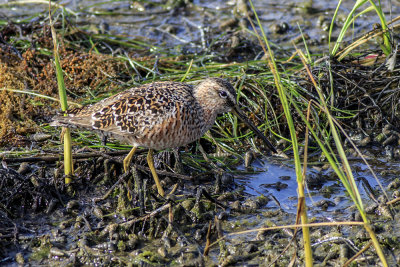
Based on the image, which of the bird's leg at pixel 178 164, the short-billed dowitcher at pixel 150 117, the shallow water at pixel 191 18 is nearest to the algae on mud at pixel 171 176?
the bird's leg at pixel 178 164

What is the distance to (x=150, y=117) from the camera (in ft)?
16.8

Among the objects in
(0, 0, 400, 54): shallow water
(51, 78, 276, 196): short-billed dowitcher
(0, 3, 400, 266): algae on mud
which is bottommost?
(0, 3, 400, 266): algae on mud

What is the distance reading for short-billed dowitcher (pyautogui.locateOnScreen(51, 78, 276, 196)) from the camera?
Answer: 5129 mm

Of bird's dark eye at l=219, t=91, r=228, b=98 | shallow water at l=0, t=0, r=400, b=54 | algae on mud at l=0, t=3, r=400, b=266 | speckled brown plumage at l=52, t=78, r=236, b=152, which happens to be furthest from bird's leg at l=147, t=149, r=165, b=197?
shallow water at l=0, t=0, r=400, b=54

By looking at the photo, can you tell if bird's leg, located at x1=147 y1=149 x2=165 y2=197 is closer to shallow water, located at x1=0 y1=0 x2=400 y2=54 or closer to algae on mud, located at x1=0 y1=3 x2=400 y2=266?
algae on mud, located at x1=0 y1=3 x2=400 y2=266

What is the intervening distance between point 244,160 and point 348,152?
1165 millimetres

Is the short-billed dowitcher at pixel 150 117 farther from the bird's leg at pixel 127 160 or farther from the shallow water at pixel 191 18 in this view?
the shallow water at pixel 191 18

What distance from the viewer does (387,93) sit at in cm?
667

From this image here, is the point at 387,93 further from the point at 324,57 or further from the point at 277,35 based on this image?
the point at 277,35

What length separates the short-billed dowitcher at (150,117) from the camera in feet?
16.8

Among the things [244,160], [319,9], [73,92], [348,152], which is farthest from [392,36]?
[73,92]

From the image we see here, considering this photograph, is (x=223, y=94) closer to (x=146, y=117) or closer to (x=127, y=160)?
(x=146, y=117)

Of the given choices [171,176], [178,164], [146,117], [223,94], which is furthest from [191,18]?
[146,117]

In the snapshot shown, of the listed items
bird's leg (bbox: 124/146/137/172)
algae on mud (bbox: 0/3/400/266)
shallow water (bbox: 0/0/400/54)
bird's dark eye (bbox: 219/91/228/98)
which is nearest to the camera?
algae on mud (bbox: 0/3/400/266)
